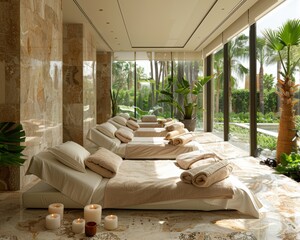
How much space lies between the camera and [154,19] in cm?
722

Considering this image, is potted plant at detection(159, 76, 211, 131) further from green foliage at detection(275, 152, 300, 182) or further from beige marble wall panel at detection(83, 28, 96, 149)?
green foliage at detection(275, 152, 300, 182)

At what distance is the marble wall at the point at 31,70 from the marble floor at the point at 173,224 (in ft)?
3.57

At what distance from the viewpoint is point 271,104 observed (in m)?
5.96

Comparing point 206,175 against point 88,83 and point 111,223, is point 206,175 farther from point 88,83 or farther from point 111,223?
point 88,83

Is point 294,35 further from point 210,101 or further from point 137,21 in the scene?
point 210,101

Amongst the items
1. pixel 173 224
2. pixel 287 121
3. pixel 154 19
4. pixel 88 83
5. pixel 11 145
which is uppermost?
pixel 154 19

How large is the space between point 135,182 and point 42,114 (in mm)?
2276

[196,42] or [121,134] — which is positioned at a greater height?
[196,42]

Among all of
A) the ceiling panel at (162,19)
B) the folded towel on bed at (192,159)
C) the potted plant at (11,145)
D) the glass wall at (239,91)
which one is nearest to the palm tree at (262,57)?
the glass wall at (239,91)

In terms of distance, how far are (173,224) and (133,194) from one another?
0.47m

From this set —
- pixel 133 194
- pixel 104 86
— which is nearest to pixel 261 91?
pixel 133 194

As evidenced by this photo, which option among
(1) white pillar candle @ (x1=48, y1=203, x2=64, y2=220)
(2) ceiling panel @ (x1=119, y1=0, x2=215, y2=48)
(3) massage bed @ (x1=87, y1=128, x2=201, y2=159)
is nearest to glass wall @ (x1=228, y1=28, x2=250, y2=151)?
(2) ceiling panel @ (x1=119, y1=0, x2=215, y2=48)

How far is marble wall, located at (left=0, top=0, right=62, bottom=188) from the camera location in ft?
12.9

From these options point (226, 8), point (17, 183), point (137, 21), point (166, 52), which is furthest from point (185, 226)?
point (166, 52)
